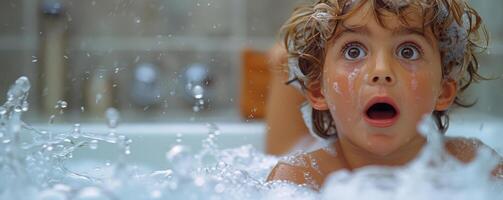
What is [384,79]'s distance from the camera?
0.80 meters

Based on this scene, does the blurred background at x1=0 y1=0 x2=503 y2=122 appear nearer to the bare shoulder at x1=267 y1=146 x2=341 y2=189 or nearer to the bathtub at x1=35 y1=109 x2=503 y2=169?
the bathtub at x1=35 y1=109 x2=503 y2=169

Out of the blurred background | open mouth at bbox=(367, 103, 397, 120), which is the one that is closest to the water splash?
open mouth at bbox=(367, 103, 397, 120)

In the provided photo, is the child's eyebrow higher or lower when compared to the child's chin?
higher

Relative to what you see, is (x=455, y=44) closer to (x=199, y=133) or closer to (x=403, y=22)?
(x=403, y=22)

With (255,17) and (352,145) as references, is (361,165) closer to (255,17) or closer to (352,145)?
(352,145)

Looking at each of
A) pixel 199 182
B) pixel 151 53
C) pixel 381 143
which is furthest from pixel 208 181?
pixel 151 53

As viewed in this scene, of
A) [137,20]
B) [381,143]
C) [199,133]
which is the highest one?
[381,143]

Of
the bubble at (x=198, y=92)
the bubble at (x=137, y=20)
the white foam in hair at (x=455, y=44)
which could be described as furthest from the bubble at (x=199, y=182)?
the bubble at (x=137, y=20)

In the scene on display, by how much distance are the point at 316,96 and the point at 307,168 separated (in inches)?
3.7

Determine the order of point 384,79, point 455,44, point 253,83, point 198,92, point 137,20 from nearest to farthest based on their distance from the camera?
point 384,79 → point 455,44 → point 198,92 → point 253,83 → point 137,20

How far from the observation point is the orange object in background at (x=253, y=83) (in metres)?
2.02

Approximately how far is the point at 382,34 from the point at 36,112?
56.8 inches

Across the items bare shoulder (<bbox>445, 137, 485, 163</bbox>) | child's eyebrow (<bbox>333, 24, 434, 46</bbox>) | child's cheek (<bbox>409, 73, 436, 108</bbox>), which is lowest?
bare shoulder (<bbox>445, 137, 485, 163</bbox>)

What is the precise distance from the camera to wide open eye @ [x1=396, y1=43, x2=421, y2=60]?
2.74 feet
